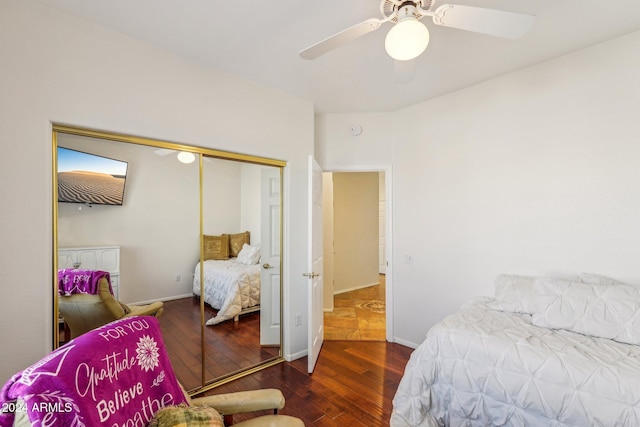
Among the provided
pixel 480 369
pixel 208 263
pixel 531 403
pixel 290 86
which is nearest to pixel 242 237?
pixel 208 263

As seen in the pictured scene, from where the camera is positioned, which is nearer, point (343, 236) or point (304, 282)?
point (304, 282)

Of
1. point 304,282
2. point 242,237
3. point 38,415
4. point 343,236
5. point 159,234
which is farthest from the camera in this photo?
point 343,236

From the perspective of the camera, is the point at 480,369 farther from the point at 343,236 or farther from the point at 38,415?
the point at 343,236

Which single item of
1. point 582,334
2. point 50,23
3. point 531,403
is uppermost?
point 50,23

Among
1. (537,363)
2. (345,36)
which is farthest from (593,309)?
(345,36)

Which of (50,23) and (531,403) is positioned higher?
(50,23)

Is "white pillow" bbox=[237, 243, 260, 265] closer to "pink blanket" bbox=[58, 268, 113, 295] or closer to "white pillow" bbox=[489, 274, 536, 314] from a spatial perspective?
"pink blanket" bbox=[58, 268, 113, 295]

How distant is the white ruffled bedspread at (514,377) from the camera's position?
1.36 metres

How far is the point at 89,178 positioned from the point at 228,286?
1324mm

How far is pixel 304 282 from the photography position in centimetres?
303

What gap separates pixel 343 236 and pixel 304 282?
104 inches

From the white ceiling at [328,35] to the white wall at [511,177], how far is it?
0.93ft

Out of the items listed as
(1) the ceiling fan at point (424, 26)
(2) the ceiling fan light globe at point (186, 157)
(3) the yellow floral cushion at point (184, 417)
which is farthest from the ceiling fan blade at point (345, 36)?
(3) the yellow floral cushion at point (184, 417)

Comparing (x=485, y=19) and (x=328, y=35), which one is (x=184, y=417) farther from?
(x=328, y=35)
